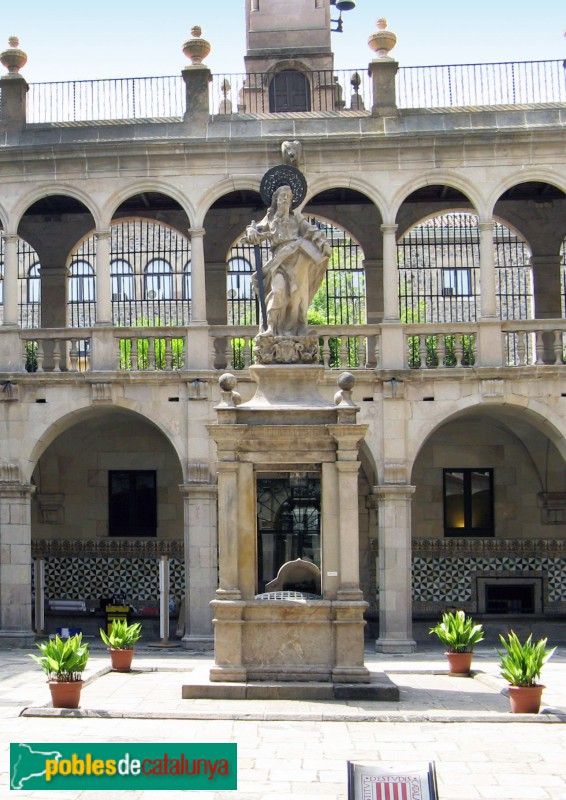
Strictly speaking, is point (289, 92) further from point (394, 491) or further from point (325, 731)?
point (325, 731)

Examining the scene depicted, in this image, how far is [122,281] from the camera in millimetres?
42031

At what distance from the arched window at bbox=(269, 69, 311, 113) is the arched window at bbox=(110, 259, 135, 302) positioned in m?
9.54

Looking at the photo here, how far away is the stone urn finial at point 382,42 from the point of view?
2425cm

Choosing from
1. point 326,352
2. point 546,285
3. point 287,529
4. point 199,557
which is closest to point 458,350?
point 326,352

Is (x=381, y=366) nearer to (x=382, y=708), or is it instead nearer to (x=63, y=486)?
(x=63, y=486)

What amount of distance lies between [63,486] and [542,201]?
11.5 metres

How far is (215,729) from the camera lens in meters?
12.8

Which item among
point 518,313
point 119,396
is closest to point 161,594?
point 119,396

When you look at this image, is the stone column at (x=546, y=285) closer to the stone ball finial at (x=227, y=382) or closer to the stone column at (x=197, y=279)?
the stone column at (x=197, y=279)

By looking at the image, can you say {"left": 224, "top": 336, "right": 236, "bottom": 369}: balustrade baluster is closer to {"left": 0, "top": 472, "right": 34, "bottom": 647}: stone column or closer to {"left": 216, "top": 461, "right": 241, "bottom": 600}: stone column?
{"left": 0, "top": 472, "right": 34, "bottom": 647}: stone column

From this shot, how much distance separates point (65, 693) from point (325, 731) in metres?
2.96

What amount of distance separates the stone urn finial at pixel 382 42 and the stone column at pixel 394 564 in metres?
8.23

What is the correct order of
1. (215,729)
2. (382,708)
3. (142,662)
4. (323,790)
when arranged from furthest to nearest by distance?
(142,662) → (382,708) → (215,729) → (323,790)

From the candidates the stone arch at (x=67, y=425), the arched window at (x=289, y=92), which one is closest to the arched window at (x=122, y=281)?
the arched window at (x=289, y=92)
